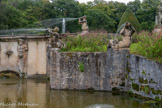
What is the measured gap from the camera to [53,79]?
11789mm

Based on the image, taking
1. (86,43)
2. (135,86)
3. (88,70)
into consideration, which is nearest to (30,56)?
(86,43)

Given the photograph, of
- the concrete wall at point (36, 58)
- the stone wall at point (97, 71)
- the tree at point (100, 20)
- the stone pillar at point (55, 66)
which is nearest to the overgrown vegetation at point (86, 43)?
the stone wall at point (97, 71)

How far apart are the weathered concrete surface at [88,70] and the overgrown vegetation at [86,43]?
22.7 inches

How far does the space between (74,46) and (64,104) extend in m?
4.40

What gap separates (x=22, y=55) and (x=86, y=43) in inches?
268

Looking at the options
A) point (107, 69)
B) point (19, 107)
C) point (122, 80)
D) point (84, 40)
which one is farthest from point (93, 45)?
point (19, 107)

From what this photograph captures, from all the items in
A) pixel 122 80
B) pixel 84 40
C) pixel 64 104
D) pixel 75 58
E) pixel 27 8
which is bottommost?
pixel 64 104

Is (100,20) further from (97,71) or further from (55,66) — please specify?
(97,71)

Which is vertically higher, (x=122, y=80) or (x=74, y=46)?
(x=74, y=46)

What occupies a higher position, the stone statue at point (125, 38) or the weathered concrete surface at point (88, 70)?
the stone statue at point (125, 38)

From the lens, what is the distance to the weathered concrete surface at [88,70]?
435 inches

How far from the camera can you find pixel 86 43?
41.2ft

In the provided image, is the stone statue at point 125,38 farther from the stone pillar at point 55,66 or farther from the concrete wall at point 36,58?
the concrete wall at point 36,58

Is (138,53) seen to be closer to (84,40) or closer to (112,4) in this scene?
(84,40)
